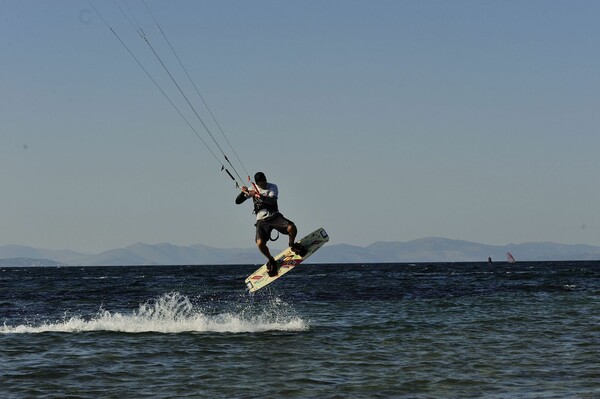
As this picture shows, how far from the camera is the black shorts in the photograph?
20375 mm

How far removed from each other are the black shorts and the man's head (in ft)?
2.89

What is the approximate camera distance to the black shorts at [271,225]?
2038cm

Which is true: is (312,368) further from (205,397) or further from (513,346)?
(513,346)

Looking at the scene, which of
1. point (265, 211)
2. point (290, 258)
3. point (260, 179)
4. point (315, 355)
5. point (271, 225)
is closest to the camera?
point (315, 355)

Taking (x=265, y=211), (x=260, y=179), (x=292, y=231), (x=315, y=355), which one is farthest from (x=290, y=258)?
(x=315, y=355)

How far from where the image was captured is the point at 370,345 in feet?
66.1

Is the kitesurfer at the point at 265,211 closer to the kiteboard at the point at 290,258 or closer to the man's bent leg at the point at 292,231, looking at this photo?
the man's bent leg at the point at 292,231

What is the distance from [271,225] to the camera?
20422 mm

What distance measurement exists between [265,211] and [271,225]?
405 mm

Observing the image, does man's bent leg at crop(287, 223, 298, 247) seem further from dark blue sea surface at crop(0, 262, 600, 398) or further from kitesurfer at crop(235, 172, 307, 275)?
dark blue sea surface at crop(0, 262, 600, 398)

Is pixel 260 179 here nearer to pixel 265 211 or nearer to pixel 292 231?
pixel 265 211

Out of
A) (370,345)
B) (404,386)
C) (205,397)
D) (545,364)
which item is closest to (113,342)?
(370,345)

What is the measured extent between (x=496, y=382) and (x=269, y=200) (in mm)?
7657

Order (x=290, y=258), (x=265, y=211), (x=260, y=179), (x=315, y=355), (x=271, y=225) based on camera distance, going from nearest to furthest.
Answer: (x=315, y=355) < (x=260, y=179) < (x=265, y=211) < (x=271, y=225) < (x=290, y=258)
